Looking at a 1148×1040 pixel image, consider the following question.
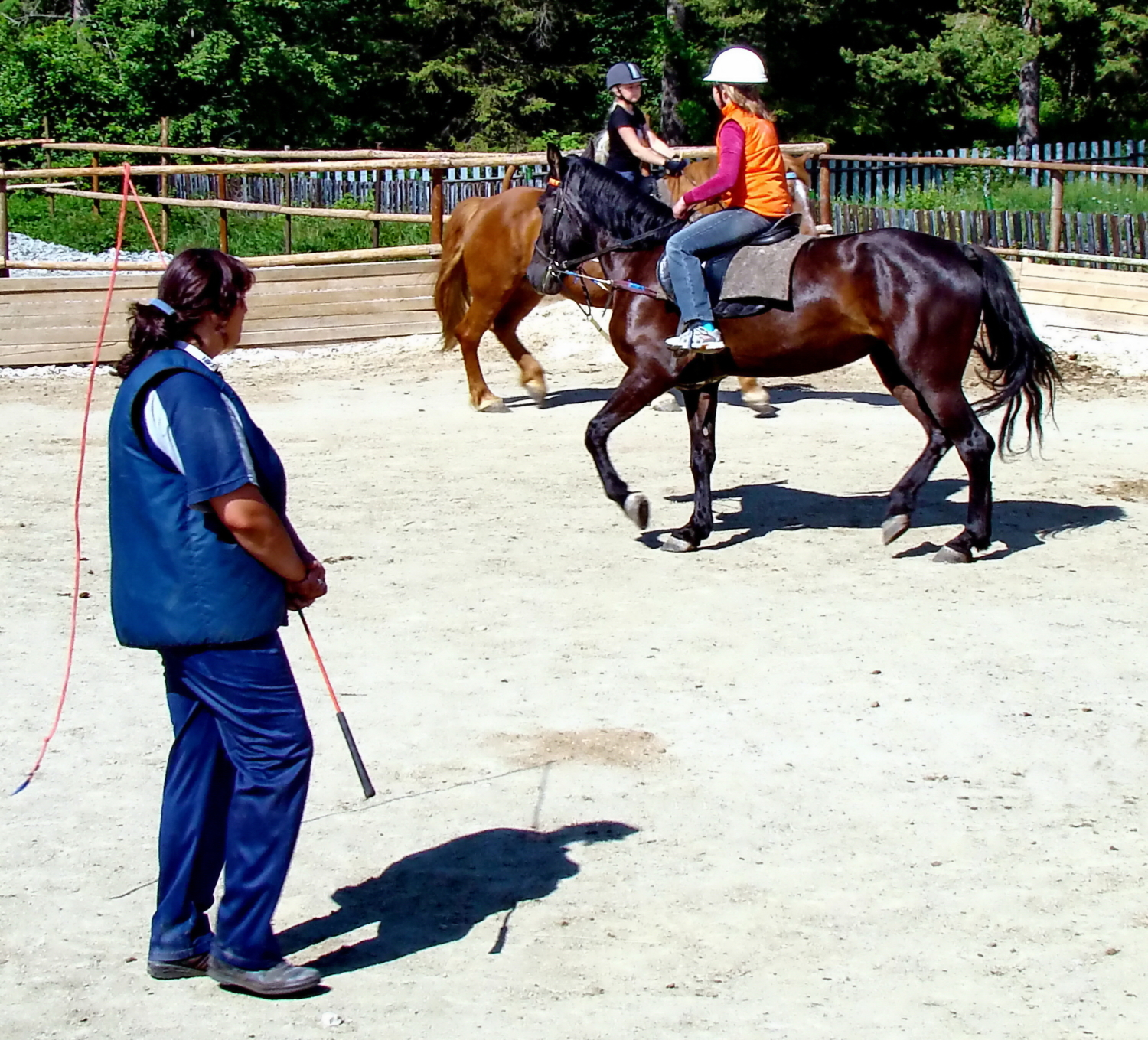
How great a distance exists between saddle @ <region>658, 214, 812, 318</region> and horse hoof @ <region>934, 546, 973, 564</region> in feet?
5.26

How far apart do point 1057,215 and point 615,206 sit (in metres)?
8.63

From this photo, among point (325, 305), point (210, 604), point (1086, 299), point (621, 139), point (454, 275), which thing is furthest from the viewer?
point (325, 305)

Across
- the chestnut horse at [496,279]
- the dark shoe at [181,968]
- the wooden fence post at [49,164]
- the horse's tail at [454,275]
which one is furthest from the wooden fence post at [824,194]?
the wooden fence post at [49,164]

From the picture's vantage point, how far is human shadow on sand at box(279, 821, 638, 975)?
4691 millimetres

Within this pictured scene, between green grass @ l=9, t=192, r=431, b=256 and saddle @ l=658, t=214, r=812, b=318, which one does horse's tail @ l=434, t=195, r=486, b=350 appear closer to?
saddle @ l=658, t=214, r=812, b=318

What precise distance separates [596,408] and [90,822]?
26.9ft

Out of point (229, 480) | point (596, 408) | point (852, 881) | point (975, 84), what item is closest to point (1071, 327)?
point (596, 408)

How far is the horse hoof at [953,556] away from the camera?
28.9 feet

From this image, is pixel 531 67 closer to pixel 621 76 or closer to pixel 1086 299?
pixel 1086 299

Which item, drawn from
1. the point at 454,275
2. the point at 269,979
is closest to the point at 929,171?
the point at 454,275

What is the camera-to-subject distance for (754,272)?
8938 millimetres

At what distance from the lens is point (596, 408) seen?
1328cm

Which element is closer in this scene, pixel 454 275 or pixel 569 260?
pixel 569 260

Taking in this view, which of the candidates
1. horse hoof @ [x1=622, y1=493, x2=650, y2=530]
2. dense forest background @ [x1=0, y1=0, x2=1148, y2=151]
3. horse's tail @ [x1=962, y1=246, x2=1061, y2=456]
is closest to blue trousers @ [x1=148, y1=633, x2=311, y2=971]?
horse hoof @ [x1=622, y1=493, x2=650, y2=530]
